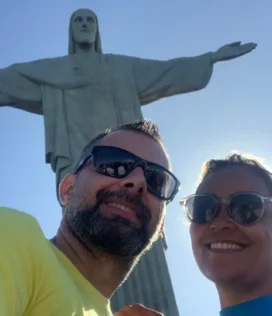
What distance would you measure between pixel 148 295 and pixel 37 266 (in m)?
4.44

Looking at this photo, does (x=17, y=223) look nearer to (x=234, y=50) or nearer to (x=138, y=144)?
(x=138, y=144)

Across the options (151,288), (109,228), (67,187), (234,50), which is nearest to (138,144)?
(67,187)

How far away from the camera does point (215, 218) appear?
8.22 feet

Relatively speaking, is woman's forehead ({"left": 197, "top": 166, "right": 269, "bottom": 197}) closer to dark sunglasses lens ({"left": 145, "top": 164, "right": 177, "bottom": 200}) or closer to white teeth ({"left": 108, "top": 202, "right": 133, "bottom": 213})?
dark sunglasses lens ({"left": 145, "top": 164, "right": 177, "bottom": 200})

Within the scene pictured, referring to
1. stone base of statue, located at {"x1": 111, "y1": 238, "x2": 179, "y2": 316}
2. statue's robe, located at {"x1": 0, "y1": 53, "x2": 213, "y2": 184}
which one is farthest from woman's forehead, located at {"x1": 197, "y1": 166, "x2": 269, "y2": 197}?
statue's robe, located at {"x1": 0, "y1": 53, "x2": 213, "y2": 184}

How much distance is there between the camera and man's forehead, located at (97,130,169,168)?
2.62 m

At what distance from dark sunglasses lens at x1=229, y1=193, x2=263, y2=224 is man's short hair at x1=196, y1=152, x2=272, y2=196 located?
15 cm

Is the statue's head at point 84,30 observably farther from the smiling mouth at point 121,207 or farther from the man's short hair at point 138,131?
the smiling mouth at point 121,207

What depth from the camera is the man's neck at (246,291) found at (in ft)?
7.80

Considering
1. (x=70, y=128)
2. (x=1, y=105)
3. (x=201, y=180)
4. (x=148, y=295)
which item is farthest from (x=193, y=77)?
(x=201, y=180)

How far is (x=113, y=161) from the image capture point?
2.50 metres

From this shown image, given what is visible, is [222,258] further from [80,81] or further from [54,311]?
[80,81]

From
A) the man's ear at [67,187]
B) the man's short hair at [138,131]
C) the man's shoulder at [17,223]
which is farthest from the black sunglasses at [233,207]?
the man's shoulder at [17,223]

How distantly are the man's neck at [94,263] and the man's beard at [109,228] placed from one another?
0.08ft
